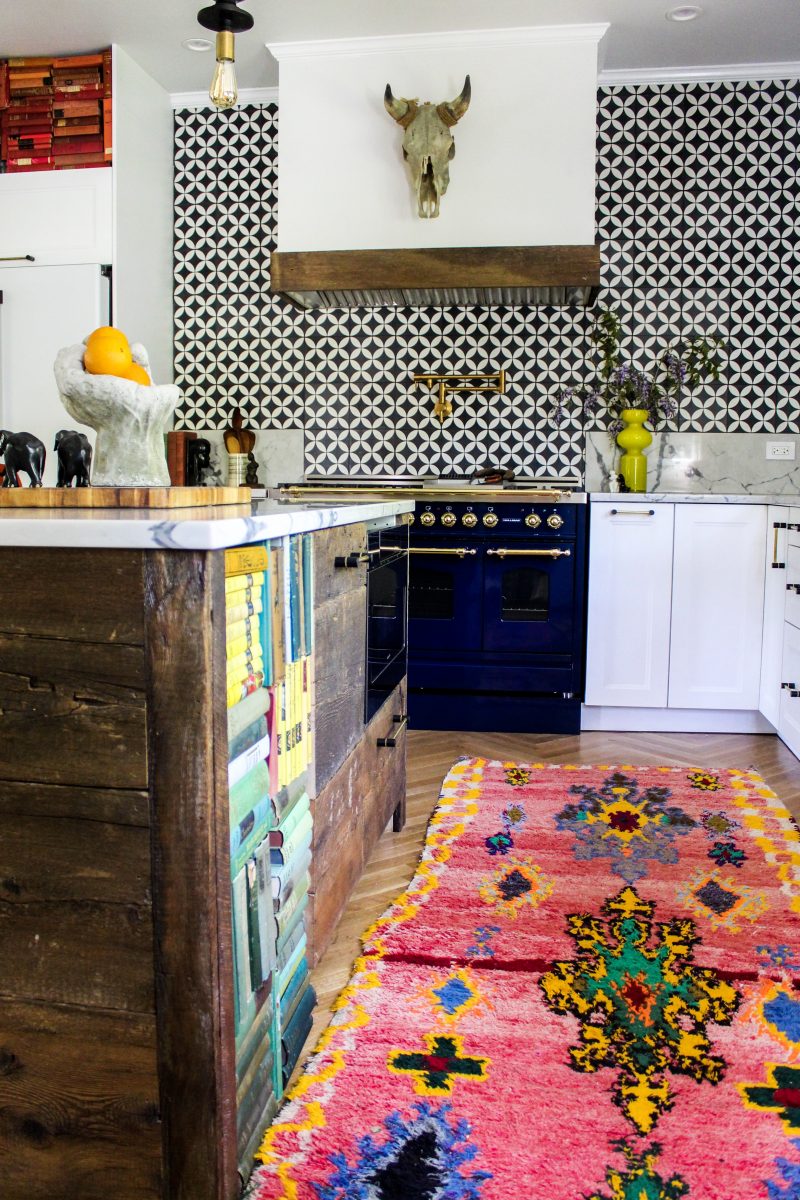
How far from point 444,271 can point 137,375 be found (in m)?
2.81

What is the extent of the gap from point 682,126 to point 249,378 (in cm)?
221

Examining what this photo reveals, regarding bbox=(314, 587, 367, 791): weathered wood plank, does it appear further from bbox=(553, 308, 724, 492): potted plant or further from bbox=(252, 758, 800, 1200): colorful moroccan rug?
bbox=(553, 308, 724, 492): potted plant

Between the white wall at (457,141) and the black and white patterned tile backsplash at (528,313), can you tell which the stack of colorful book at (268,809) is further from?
the black and white patterned tile backsplash at (528,313)

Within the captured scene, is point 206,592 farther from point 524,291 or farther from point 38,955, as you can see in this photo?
point 524,291

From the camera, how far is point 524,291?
13.1ft

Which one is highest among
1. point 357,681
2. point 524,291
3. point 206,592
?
point 524,291

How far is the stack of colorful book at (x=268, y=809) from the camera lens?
1105 millimetres

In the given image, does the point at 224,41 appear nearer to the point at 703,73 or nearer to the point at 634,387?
the point at 634,387

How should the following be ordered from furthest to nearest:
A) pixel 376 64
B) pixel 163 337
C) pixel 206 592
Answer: pixel 163 337 → pixel 376 64 → pixel 206 592

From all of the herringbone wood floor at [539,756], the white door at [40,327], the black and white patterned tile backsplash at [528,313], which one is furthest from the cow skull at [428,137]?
the herringbone wood floor at [539,756]

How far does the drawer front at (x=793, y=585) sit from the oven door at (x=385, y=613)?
1509 millimetres

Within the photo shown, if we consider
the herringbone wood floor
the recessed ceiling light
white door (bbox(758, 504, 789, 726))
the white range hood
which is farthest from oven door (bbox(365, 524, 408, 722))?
the recessed ceiling light

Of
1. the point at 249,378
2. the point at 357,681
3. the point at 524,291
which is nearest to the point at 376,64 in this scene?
the point at 524,291

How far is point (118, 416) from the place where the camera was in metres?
1.28
